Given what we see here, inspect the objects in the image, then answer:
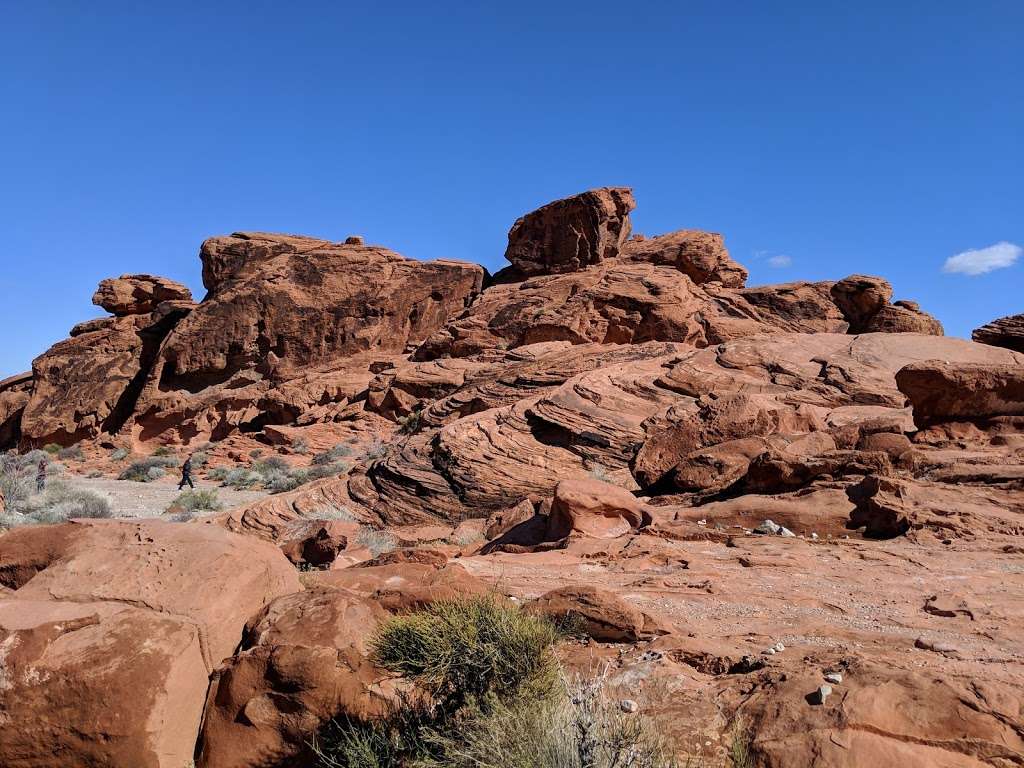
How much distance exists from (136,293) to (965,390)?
134 ft

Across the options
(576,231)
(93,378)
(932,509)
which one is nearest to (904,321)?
(576,231)

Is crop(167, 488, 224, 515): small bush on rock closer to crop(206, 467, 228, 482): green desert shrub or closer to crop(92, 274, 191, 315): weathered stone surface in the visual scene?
crop(206, 467, 228, 482): green desert shrub

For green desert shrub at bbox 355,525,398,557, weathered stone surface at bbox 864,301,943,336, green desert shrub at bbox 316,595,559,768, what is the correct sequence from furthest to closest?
weathered stone surface at bbox 864,301,943,336 < green desert shrub at bbox 355,525,398,557 < green desert shrub at bbox 316,595,559,768

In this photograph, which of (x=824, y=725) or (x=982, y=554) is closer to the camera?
(x=824, y=725)

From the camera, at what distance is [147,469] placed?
26219mm

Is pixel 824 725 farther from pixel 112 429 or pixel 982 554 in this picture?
pixel 112 429

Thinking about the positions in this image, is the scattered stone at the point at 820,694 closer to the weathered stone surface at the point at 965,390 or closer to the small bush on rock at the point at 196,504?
the weathered stone surface at the point at 965,390

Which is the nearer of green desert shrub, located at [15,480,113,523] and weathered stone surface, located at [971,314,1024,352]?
green desert shrub, located at [15,480,113,523]

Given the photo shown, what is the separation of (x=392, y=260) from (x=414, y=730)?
34.6 m

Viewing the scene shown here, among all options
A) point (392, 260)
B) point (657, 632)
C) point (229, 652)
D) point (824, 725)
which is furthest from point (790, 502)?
point (392, 260)

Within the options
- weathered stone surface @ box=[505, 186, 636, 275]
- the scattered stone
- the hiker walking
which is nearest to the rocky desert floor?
the scattered stone

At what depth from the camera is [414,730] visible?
139 inches

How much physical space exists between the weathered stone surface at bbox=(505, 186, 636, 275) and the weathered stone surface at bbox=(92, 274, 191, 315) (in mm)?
20586

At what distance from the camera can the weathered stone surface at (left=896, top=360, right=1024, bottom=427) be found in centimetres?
1198
